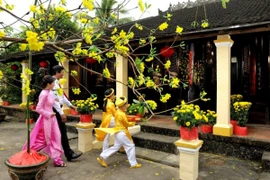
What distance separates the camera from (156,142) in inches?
222

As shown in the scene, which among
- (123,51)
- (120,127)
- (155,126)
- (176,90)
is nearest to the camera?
(123,51)

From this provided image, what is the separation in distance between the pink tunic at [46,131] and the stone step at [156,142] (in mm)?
2130

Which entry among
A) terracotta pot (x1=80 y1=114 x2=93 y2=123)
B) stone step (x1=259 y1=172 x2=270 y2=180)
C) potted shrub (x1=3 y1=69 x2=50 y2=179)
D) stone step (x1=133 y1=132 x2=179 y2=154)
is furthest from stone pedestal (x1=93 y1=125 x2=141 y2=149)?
stone step (x1=259 y1=172 x2=270 y2=180)

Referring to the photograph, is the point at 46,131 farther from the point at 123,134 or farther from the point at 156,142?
the point at 156,142

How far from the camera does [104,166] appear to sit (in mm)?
4738

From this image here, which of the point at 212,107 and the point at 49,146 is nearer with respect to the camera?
the point at 49,146

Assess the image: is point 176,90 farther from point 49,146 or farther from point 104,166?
point 49,146

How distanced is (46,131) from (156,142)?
2.65 m

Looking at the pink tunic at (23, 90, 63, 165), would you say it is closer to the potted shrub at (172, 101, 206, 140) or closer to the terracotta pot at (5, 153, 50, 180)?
the terracotta pot at (5, 153, 50, 180)

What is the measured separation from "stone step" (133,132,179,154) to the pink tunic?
6.99 feet

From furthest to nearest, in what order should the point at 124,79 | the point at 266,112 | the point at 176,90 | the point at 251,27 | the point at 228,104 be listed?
the point at 176,90, the point at 124,79, the point at 266,112, the point at 228,104, the point at 251,27

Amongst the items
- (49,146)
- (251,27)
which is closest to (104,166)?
(49,146)

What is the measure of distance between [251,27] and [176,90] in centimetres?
414

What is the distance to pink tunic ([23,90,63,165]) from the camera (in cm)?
445
